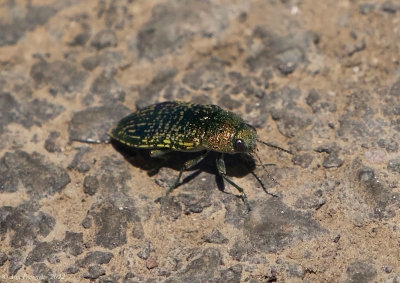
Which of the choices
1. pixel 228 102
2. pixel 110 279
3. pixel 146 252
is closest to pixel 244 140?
pixel 228 102

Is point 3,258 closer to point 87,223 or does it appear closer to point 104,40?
point 87,223

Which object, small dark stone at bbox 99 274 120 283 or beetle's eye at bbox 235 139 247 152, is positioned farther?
beetle's eye at bbox 235 139 247 152

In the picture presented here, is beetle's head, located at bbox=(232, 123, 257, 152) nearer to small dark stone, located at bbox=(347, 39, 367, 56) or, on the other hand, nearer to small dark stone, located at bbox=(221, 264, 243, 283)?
small dark stone, located at bbox=(221, 264, 243, 283)

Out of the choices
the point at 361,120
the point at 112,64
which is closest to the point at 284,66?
the point at 361,120

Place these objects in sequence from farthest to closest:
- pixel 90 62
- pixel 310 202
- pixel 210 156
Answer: pixel 90 62 → pixel 210 156 → pixel 310 202

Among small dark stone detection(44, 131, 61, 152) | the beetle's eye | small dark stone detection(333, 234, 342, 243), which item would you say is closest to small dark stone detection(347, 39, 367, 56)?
the beetle's eye

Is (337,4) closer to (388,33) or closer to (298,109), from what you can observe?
(388,33)

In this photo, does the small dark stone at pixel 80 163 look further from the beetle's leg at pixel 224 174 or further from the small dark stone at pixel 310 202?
the small dark stone at pixel 310 202

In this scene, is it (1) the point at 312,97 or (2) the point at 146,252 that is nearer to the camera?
(2) the point at 146,252
